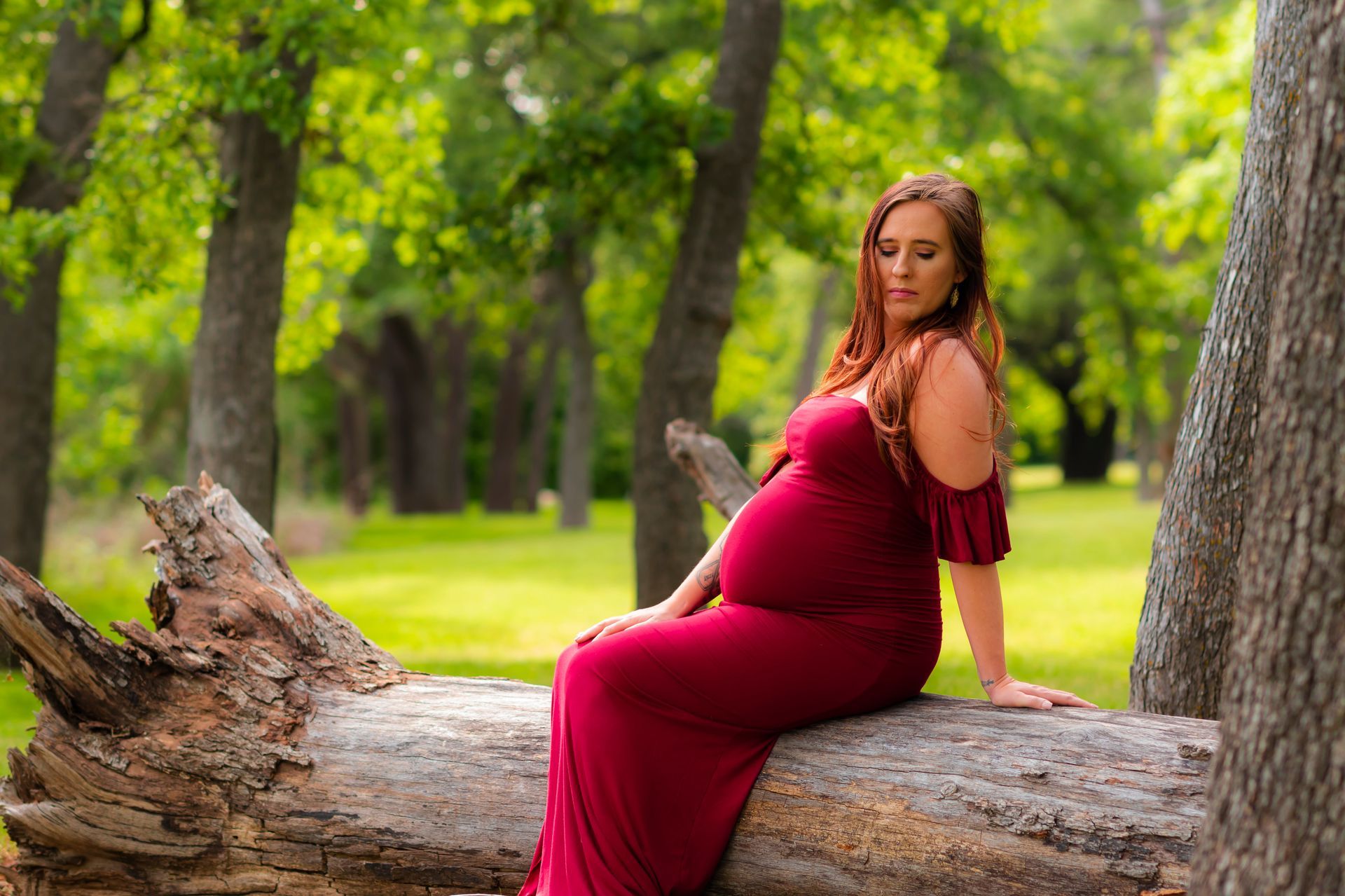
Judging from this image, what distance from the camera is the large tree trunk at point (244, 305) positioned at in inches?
294

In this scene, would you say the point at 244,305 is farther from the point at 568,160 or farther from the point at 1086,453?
the point at 1086,453

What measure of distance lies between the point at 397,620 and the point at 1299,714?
10095mm

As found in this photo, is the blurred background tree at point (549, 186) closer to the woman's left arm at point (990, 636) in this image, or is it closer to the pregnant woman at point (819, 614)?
the pregnant woman at point (819, 614)

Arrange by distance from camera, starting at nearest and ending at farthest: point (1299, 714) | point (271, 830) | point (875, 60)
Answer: point (1299, 714), point (271, 830), point (875, 60)

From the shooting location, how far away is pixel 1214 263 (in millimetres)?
19016

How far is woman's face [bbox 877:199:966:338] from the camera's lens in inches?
136

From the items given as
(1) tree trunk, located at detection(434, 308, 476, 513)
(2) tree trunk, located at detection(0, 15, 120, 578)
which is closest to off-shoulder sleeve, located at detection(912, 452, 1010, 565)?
(2) tree trunk, located at detection(0, 15, 120, 578)

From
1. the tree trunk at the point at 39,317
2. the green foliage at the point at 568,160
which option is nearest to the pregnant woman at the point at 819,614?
the green foliage at the point at 568,160

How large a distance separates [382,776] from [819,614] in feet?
5.17

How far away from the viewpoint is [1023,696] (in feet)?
11.4

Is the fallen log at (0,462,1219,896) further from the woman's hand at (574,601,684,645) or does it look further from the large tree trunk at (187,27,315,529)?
the large tree trunk at (187,27,315,529)

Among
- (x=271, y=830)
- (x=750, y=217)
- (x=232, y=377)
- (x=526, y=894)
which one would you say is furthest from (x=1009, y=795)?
(x=750, y=217)

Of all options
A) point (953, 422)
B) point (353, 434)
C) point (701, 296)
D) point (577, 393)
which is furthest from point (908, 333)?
point (353, 434)

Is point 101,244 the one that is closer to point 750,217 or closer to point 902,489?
point 750,217
